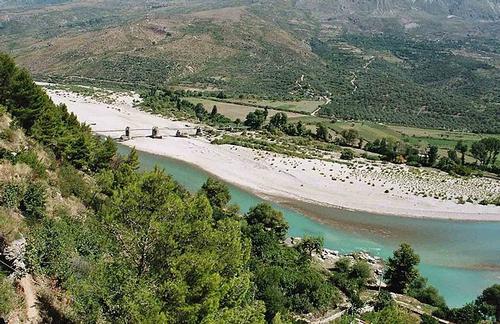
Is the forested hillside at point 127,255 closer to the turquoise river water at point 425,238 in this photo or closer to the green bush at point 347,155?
the turquoise river water at point 425,238

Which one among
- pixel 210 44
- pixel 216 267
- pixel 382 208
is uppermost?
pixel 210 44

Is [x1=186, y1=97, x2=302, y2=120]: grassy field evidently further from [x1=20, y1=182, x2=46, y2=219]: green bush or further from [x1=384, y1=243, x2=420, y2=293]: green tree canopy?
[x1=20, y1=182, x2=46, y2=219]: green bush

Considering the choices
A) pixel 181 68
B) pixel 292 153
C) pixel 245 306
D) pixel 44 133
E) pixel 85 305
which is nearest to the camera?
pixel 85 305

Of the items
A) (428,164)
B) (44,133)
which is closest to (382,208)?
(428,164)

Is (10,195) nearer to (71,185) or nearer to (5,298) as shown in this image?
(5,298)

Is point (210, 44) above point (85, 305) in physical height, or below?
above

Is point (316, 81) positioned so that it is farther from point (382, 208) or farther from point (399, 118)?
point (382, 208)

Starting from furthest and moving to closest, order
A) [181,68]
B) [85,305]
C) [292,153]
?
[181,68] < [292,153] < [85,305]
